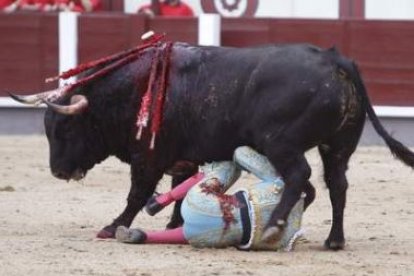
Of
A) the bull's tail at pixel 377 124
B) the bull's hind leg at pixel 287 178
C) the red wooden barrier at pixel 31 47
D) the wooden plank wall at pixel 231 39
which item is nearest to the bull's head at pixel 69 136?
the bull's hind leg at pixel 287 178

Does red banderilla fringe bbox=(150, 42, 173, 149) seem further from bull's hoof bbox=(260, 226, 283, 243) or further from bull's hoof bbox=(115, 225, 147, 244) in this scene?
bull's hoof bbox=(260, 226, 283, 243)

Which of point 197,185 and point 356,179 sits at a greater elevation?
point 197,185

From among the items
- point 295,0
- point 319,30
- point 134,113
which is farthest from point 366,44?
point 134,113

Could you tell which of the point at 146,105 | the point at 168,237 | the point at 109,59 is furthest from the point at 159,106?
the point at 168,237

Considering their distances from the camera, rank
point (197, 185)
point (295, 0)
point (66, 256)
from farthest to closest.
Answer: point (295, 0) < point (197, 185) < point (66, 256)

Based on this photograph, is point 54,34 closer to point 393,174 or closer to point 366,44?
point 366,44

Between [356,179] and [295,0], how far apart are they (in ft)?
14.5

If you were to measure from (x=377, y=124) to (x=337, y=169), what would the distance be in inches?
10.8

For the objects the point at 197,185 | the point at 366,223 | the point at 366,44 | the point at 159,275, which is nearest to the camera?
the point at 159,275

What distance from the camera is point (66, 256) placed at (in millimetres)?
5953

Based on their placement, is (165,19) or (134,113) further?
(165,19)

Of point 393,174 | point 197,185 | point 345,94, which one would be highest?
point 345,94

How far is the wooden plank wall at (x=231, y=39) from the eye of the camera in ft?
40.1

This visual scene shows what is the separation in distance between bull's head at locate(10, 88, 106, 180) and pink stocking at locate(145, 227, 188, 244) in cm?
61
